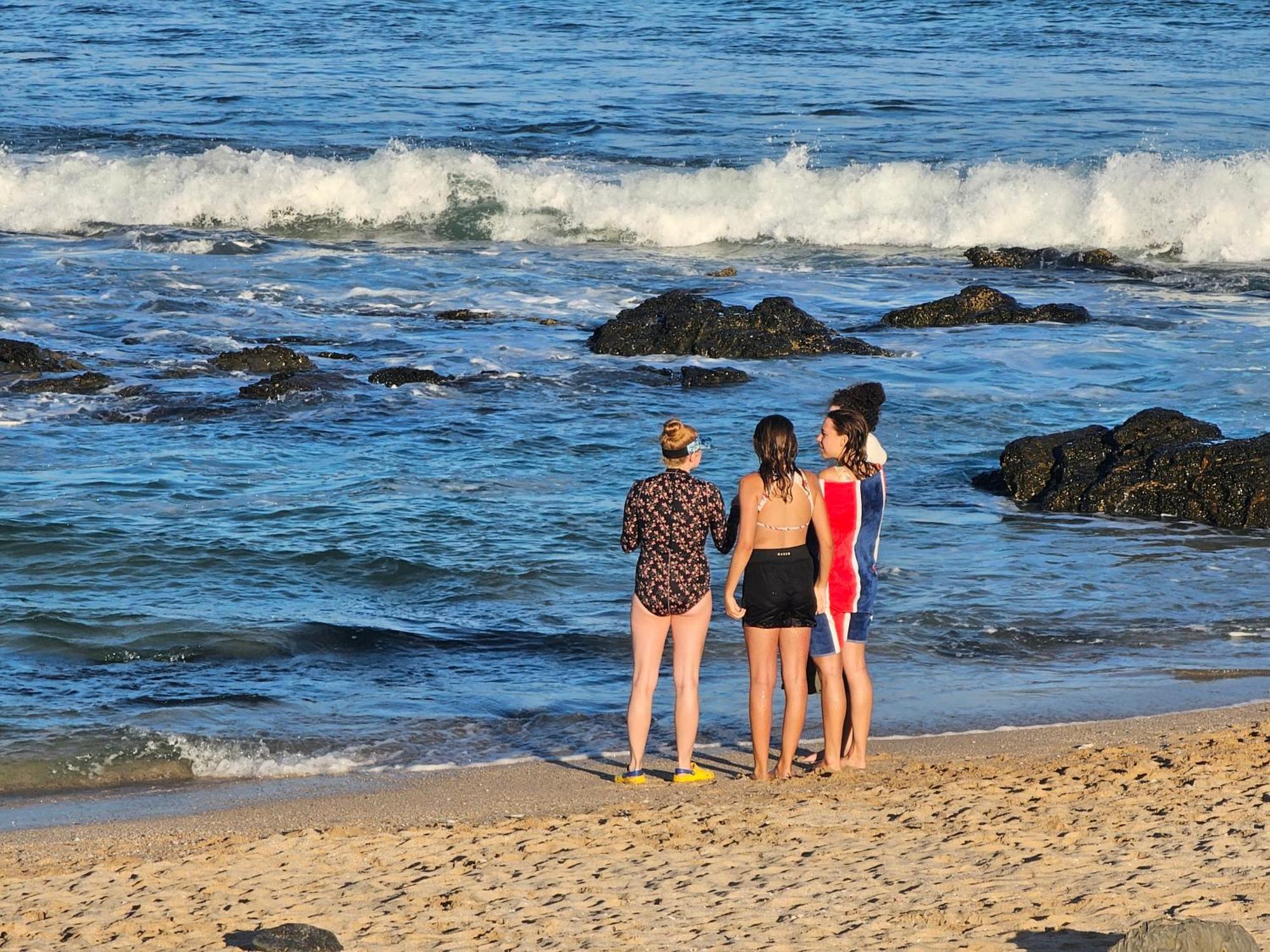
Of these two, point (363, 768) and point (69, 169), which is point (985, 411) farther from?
point (69, 169)

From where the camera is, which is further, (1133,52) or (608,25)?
(608,25)

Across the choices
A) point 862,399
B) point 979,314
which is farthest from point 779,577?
point 979,314

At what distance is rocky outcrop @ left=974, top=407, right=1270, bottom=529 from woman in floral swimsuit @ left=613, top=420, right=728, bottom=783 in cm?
554

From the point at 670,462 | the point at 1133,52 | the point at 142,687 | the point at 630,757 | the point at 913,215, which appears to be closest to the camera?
the point at 670,462

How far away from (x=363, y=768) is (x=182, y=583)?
10.2 feet

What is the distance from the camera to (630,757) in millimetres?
7309

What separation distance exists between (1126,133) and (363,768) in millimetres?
23712

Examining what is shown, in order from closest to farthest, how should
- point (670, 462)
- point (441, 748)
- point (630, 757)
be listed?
point (670, 462) → point (630, 757) → point (441, 748)

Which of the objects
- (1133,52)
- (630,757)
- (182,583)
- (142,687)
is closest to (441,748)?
(630,757)

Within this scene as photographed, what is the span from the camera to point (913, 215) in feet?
80.9

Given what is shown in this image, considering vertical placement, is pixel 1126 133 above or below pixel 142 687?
above

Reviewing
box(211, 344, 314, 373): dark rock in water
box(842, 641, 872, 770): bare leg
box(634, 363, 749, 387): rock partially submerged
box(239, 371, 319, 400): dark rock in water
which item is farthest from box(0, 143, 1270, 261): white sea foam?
box(842, 641, 872, 770): bare leg

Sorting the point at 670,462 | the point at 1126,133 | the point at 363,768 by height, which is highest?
the point at 1126,133

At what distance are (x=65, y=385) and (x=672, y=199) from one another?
492 inches
